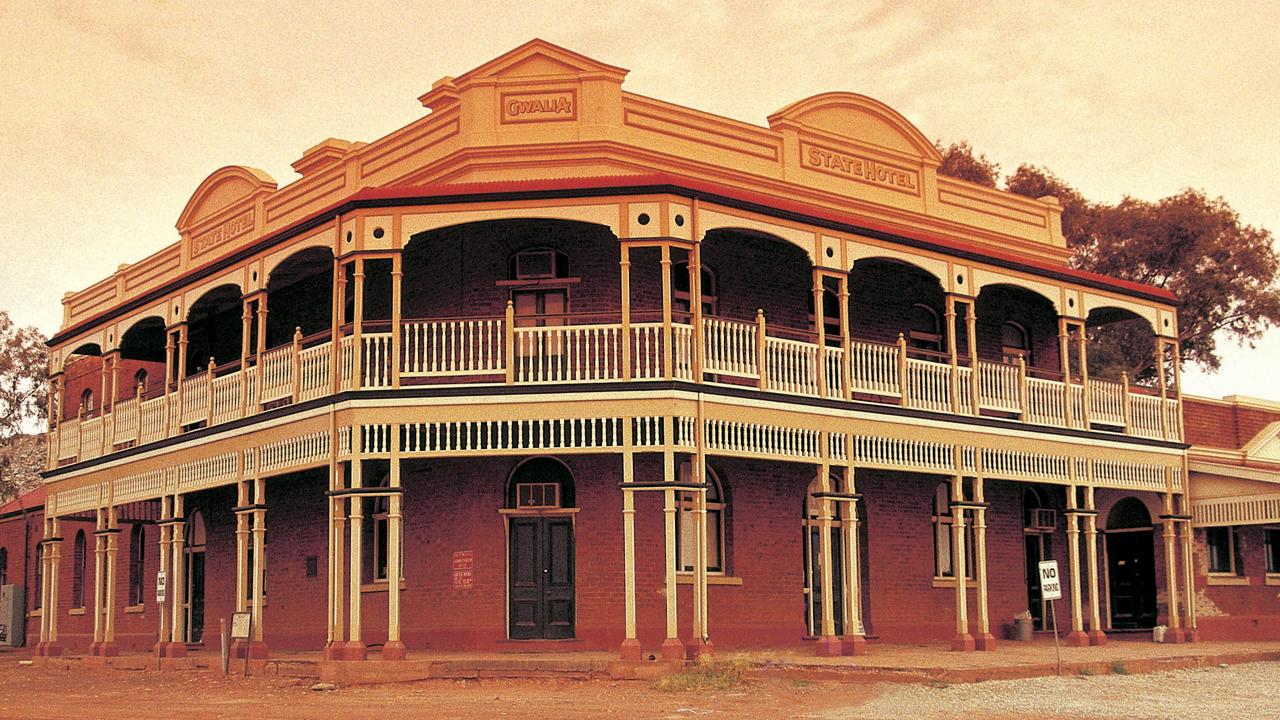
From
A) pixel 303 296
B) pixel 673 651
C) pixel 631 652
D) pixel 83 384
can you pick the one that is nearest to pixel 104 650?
pixel 303 296

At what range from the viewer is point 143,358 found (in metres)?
31.2

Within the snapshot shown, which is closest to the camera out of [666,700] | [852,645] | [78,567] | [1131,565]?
[666,700]

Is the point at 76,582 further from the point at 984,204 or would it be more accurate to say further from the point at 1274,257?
the point at 1274,257

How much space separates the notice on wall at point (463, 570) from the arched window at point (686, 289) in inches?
184

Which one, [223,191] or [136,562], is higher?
[223,191]

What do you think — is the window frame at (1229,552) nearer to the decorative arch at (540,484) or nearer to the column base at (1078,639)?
the column base at (1078,639)

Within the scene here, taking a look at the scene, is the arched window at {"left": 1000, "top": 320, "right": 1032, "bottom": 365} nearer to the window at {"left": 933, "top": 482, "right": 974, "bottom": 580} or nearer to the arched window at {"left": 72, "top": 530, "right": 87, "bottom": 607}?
the window at {"left": 933, "top": 482, "right": 974, "bottom": 580}

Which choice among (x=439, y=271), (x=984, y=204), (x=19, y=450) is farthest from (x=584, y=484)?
(x=19, y=450)

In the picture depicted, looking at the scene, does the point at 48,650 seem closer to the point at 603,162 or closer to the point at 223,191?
the point at 223,191

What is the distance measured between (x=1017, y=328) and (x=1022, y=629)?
5637 mm

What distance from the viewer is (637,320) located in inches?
880

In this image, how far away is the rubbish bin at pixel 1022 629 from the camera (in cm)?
2611

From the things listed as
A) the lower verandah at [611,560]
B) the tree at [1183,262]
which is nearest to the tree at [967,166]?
the tree at [1183,262]

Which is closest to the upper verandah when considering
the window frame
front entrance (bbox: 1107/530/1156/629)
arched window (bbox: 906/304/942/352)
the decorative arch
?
arched window (bbox: 906/304/942/352)
